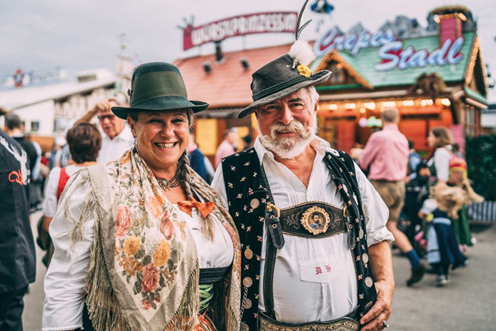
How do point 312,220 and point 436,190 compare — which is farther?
point 436,190

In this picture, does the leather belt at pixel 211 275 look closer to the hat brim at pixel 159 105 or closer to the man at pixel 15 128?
the hat brim at pixel 159 105

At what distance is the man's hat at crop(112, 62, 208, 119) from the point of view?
1751 millimetres

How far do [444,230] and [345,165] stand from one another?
4.04 meters

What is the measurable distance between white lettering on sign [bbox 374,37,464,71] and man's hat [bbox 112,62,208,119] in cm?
1097

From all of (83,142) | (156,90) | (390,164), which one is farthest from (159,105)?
(390,164)

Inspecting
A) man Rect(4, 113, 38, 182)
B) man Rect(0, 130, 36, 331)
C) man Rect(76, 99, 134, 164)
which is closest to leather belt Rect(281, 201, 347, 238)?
man Rect(0, 130, 36, 331)

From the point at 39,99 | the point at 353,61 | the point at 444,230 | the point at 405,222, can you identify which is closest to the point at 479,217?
the point at 405,222

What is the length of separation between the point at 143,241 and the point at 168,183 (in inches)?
14.3

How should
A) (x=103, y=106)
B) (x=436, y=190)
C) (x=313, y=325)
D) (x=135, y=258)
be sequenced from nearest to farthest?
(x=135, y=258), (x=313, y=325), (x=103, y=106), (x=436, y=190)

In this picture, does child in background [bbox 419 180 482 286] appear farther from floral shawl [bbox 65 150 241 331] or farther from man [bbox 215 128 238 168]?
floral shawl [bbox 65 150 241 331]

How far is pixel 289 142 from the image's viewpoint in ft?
6.75

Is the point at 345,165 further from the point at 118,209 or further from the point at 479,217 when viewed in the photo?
the point at 479,217

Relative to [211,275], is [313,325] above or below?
below

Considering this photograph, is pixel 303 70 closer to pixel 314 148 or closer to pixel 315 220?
pixel 314 148
